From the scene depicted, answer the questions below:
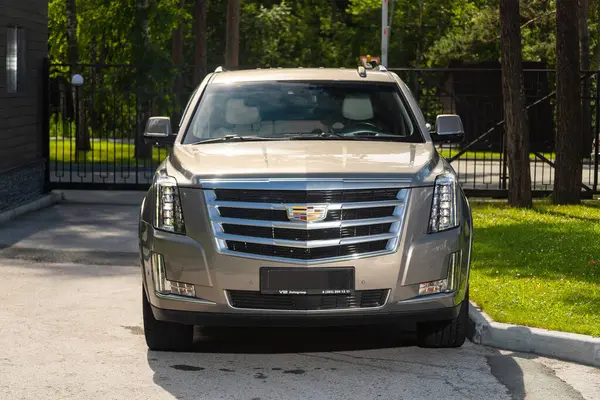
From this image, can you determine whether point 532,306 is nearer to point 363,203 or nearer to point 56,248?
point 363,203

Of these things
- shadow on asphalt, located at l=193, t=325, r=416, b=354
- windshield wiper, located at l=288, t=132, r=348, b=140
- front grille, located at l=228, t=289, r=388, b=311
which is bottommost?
shadow on asphalt, located at l=193, t=325, r=416, b=354

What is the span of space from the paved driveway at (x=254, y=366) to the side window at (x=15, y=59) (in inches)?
372

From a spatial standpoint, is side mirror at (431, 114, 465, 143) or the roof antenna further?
the roof antenna

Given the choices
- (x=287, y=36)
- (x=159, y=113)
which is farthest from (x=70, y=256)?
(x=287, y=36)

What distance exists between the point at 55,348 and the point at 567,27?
1191 cm

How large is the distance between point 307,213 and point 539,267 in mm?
4822

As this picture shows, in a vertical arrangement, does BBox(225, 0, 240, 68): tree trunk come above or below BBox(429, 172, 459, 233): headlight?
above

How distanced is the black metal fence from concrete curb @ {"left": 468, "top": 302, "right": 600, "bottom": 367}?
10.2 metres

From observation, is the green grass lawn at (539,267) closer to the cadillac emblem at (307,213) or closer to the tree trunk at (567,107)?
the tree trunk at (567,107)

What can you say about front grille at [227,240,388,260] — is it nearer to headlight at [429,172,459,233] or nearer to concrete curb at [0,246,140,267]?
headlight at [429,172,459,233]

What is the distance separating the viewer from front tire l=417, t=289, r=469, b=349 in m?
8.41

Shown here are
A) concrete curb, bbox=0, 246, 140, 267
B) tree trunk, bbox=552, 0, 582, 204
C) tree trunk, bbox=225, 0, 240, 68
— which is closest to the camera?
concrete curb, bbox=0, 246, 140, 267

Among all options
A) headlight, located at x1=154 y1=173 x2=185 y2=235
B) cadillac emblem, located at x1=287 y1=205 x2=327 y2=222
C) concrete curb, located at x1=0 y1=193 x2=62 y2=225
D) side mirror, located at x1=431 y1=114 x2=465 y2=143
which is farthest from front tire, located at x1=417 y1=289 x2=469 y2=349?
concrete curb, located at x1=0 y1=193 x2=62 y2=225

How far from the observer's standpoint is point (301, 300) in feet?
25.1
